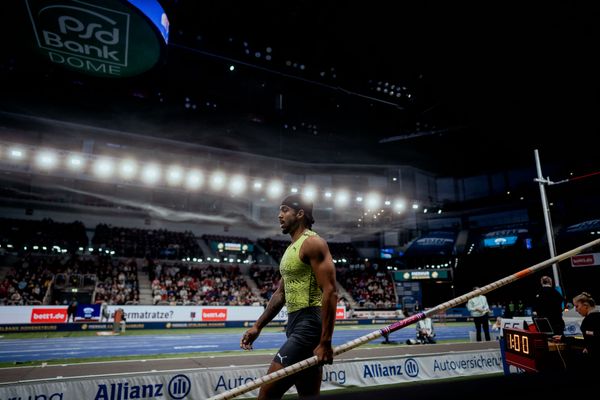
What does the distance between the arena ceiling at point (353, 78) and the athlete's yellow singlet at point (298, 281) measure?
10.5 meters

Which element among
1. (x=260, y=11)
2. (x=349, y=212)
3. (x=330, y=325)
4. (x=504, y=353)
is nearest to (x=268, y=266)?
(x=349, y=212)

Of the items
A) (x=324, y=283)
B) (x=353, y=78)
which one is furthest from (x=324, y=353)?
(x=353, y=78)

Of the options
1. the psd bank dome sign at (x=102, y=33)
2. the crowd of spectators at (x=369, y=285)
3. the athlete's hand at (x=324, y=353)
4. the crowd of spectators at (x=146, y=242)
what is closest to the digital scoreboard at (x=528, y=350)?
the athlete's hand at (x=324, y=353)

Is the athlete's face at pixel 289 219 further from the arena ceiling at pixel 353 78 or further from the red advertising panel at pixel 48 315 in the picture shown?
the red advertising panel at pixel 48 315

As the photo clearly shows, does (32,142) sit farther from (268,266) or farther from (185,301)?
(268,266)

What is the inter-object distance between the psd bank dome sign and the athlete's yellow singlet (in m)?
8.08

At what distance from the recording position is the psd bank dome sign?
8703mm

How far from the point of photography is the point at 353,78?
15.4 m

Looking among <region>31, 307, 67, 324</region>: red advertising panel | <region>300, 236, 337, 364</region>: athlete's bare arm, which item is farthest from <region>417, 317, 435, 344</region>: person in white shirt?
<region>31, 307, 67, 324</region>: red advertising panel

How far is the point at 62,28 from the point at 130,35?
2.08m

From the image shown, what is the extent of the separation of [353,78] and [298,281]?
13868 millimetres

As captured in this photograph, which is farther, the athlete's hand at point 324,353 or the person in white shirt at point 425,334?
the person in white shirt at point 425,334

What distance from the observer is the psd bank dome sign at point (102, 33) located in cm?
870

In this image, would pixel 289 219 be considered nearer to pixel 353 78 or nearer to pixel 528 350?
pixel 528 350
